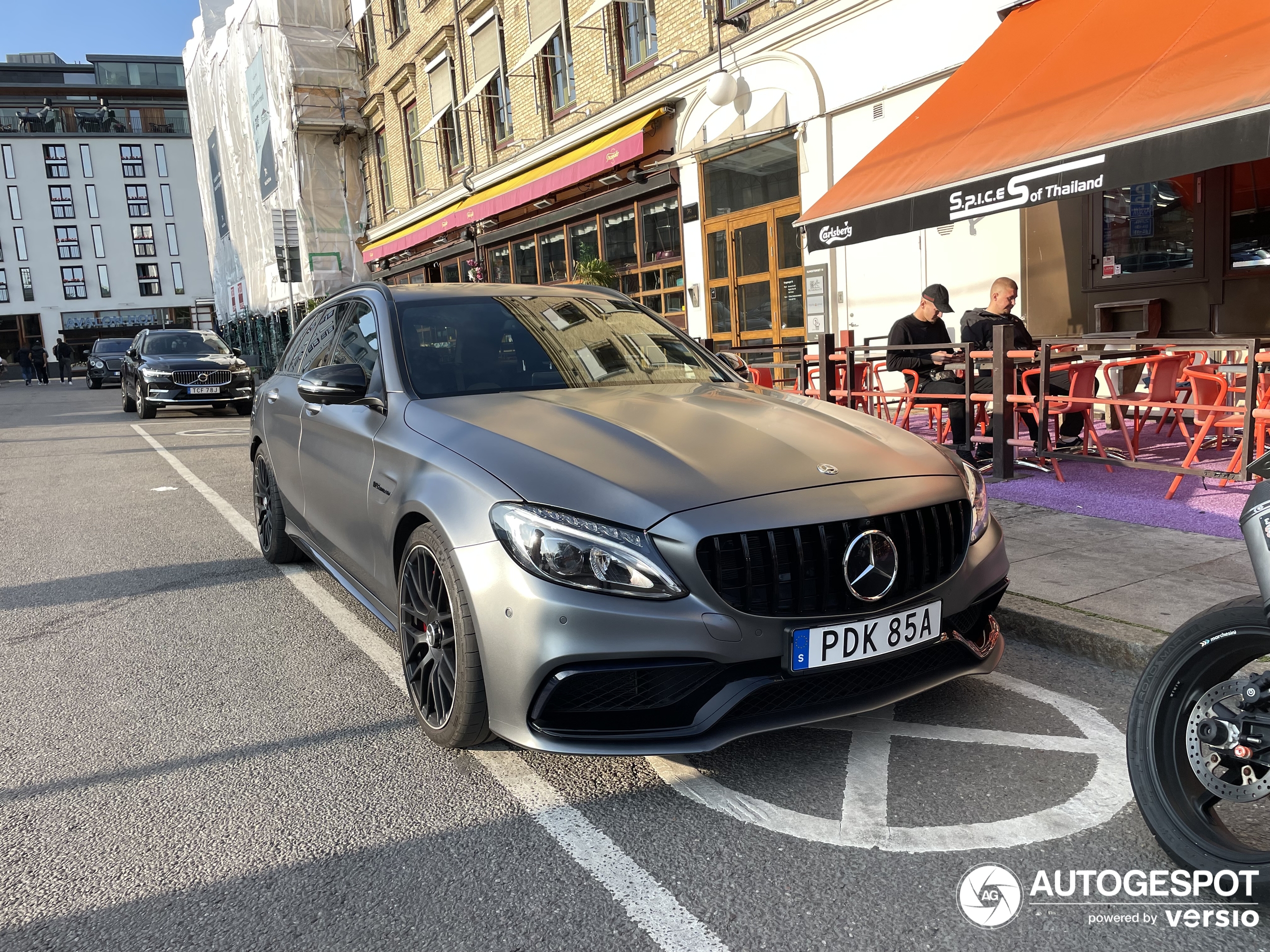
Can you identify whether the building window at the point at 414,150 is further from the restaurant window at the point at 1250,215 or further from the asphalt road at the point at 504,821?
the asphalt road at the point at 504,821

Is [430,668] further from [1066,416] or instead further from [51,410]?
[51,410]

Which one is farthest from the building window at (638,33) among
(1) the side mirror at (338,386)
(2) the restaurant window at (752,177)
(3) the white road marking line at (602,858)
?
(3) the white road marking line at (602,858)

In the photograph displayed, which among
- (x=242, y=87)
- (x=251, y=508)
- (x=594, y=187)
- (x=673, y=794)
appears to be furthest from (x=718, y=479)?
(x=242, y=87)

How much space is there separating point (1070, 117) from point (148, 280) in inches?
3516

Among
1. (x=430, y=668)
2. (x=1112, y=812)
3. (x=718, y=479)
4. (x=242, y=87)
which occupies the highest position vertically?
(x=242, y=87)

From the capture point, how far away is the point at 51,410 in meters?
22.6

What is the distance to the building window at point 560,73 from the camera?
56.3 ft

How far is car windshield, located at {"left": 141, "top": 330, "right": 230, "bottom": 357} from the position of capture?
1839 cm

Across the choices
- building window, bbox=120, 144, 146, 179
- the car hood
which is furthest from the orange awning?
building window, bbox=120, 144, 146, 179

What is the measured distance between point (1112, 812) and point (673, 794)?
1236 mm

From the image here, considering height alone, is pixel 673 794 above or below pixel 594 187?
below

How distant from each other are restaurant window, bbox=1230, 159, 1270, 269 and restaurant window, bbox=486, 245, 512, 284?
14.9 m

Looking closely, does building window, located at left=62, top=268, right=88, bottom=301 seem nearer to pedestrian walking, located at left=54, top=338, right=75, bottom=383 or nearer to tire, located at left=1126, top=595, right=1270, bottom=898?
pedestrian walking, located at left=54, top=338, right=75, bottom=383

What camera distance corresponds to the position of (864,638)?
2719 mm
